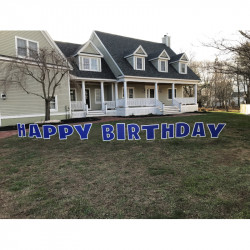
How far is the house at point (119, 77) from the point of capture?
18.7 metres

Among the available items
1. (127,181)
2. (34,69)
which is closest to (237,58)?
(127,181)

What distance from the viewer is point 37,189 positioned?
375 centimetres

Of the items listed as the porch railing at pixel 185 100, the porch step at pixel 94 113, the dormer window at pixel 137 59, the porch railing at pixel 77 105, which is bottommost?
the porch step at pixel 94 113

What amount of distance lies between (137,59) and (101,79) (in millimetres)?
5113

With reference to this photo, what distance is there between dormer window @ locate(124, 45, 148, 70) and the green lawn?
15.7 meters

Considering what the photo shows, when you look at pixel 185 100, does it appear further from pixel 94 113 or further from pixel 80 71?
pixel 80 71

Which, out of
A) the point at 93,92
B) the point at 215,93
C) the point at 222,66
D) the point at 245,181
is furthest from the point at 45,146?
the point at 215,93

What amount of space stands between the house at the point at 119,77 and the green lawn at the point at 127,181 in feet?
40.7

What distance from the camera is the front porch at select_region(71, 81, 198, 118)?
18391mm

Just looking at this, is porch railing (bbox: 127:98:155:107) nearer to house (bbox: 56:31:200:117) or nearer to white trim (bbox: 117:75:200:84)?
house (bbox: 56:31:200:117)

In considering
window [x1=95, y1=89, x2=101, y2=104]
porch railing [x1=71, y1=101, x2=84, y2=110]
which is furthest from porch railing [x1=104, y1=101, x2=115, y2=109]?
porch railing [x1=71, y1=101, x2=84, y2=110]

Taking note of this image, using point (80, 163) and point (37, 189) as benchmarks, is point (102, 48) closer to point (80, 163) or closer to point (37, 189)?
point (80, 163)

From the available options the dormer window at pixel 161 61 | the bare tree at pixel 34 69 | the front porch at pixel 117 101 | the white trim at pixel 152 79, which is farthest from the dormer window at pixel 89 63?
the dormer window at pixel 161 61

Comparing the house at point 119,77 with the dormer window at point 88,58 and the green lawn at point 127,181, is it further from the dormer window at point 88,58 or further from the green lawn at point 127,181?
the green lawn at point 127,181
